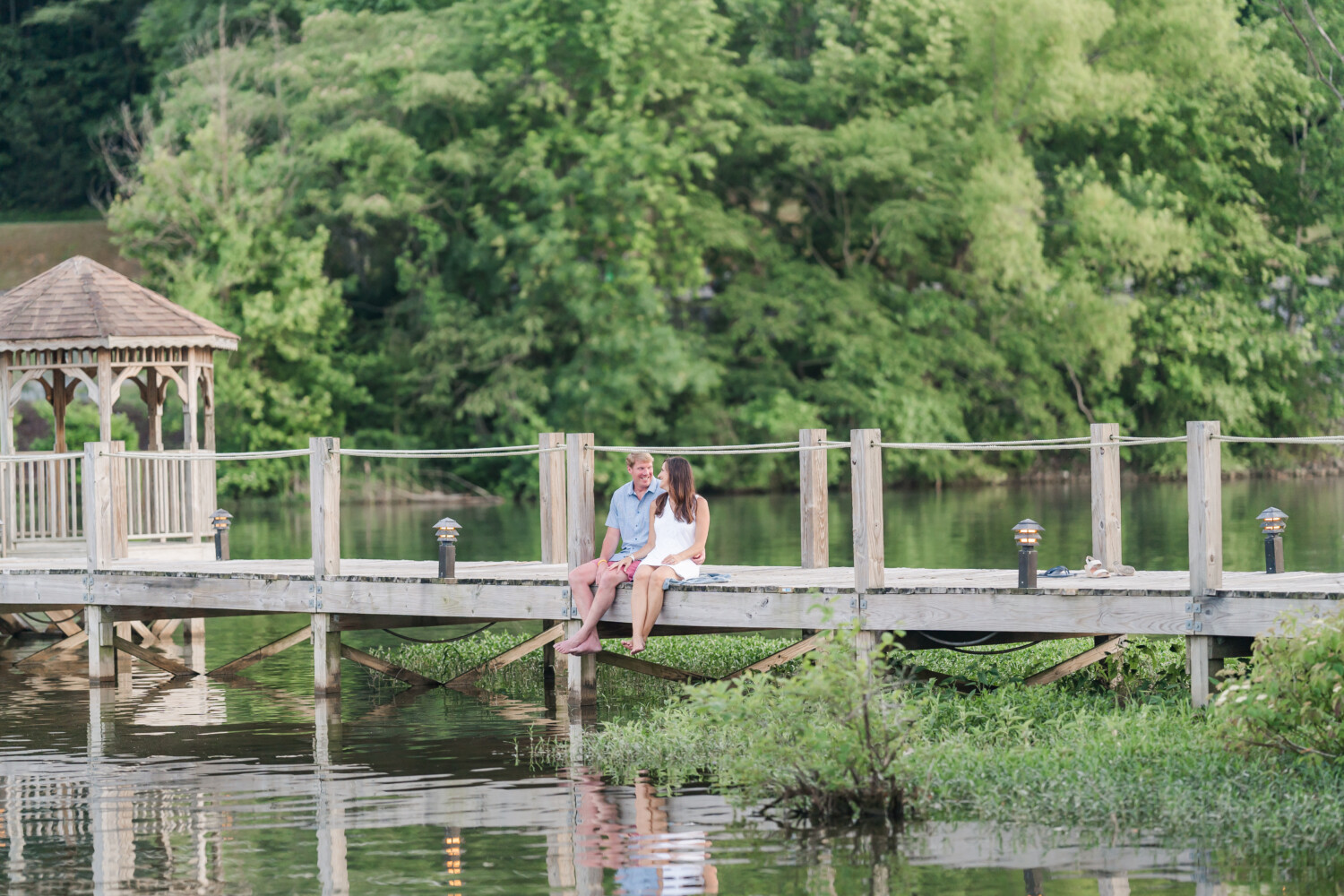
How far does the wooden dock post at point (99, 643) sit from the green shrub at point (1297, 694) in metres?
10.6

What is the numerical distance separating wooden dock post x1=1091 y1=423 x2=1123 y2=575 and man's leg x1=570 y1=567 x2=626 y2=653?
136 inches

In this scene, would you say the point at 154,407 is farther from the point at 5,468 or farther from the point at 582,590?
the point at 582,590

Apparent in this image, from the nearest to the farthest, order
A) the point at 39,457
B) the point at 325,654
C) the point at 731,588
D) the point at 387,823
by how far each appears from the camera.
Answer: the point at 387,823 → the point at 731,588 → the point at 325,654 → the point at 39,457

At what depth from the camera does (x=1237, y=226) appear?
47438 millimetres

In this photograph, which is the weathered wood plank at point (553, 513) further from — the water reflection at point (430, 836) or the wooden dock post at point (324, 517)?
the water reflection at point (430, 836)

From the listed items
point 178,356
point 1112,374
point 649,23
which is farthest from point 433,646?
point 1112,374


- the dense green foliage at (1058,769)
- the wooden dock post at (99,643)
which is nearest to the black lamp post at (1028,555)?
the dense green foliage at (1058,769)

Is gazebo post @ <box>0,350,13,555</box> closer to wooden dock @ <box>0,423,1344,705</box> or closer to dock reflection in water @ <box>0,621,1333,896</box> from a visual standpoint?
wooden dock @ <box>0,423,1344,705</box>

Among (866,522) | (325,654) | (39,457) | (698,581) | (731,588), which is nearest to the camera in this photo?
(866,522)

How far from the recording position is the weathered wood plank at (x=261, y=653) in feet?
57.1

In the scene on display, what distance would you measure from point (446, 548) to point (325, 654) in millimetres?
1988

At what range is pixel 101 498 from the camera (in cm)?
1686

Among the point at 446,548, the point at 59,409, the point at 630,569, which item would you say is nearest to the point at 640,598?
the point at 630,569

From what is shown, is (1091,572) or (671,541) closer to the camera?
(1091,572)
